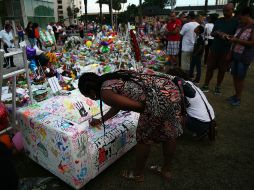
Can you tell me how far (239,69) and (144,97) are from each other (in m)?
2.65

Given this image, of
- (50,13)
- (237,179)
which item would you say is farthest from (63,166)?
(50,13)

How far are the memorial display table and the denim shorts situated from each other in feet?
7.20

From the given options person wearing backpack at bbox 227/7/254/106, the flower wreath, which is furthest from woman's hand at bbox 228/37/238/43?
the flower wreath

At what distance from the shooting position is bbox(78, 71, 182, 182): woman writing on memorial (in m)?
1.90

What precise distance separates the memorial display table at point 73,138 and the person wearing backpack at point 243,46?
7.30ft

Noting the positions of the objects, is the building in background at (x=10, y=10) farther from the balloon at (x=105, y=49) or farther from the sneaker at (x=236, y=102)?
the sneaker at (x=236, y=102)

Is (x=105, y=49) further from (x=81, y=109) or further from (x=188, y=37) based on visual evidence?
(x=81, y=109)

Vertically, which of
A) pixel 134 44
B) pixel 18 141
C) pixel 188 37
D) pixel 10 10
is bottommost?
pixel 18 141

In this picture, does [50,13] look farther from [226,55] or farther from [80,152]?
[80,152]

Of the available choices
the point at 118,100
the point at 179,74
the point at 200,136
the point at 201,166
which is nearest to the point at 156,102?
the point at 118,100

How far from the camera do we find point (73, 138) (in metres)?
1.97

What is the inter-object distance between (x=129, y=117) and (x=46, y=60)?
336cm

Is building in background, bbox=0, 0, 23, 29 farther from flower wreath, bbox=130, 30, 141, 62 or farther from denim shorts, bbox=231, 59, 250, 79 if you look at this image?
denim shorts, bbox=231, 59, 250, 79

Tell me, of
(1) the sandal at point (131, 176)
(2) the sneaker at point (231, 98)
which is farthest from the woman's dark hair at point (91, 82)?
(2) the sneaker at point (231, 98)
